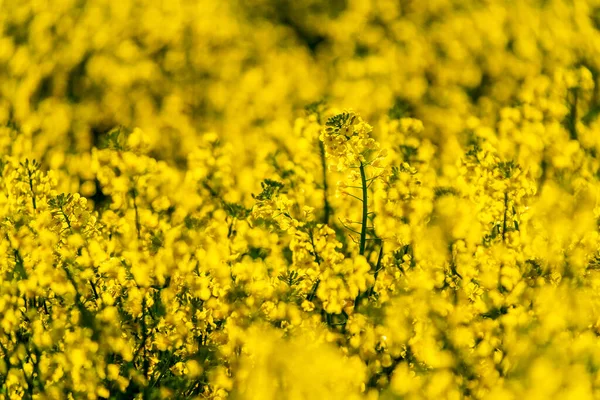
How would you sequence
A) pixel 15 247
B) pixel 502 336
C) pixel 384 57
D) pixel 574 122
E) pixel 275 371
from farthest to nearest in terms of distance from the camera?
1. pixel 384 57
2. pixel 574 122
3. pixel 15 247
4. pixel 502 336
5. pixel 275 371

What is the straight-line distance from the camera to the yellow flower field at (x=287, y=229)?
8.42 feet

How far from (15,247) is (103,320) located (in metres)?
0.37

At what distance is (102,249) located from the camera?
2994 mm

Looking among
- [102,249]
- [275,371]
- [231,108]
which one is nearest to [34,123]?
[231,108]

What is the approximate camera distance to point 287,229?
9.11 feet

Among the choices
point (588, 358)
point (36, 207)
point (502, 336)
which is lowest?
point (36, 207)

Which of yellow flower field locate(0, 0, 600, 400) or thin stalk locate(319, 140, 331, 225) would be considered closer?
yellow flower field locate(0, 0, 600, 400)

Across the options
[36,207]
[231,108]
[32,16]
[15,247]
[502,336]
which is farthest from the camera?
[32,16]

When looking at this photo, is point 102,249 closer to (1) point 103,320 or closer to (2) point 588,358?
(1) point 103,320

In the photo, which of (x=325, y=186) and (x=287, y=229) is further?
A: (x=325, y=186)

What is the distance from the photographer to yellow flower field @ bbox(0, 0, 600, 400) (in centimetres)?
257

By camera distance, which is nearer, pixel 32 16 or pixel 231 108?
pixel 231 108

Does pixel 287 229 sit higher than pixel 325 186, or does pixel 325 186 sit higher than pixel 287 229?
pixel 287 229

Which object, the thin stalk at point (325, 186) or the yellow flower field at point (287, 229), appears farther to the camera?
the thin stalk at point (325, 186)
